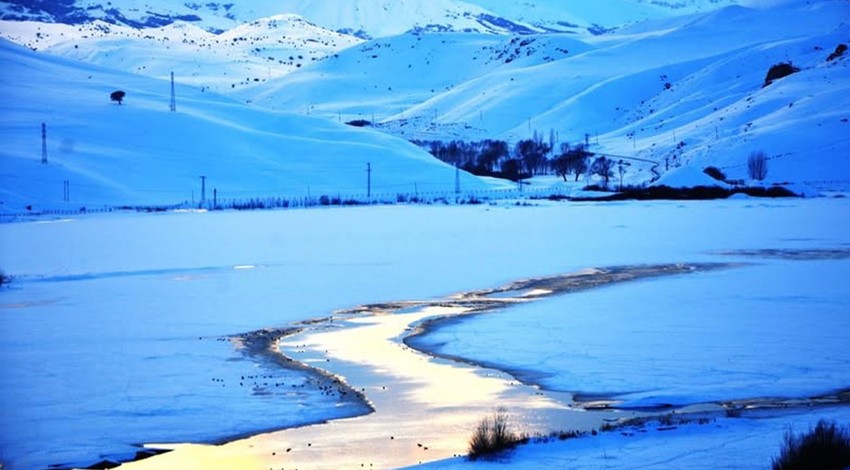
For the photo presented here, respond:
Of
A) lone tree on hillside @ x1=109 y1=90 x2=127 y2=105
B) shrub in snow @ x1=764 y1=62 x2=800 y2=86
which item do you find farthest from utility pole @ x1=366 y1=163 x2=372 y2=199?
shrub in snow @ x1=764 y1=62 x2=800 y2=86

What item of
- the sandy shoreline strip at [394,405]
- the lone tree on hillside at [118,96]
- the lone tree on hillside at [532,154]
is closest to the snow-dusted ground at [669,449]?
the sandy shoreline strip at [394,405]

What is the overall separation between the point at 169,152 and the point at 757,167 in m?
45.4

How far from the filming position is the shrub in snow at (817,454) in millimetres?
11867

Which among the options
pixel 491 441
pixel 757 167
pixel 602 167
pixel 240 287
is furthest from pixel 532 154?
pixel 491 441

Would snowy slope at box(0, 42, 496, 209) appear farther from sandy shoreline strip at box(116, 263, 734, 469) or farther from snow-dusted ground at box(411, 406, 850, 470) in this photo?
snow-dusted ground at box(411, 406, 850, 470)

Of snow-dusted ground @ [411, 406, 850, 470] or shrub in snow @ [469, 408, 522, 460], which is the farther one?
shrub in snow @ [469, 408, 522, 460]

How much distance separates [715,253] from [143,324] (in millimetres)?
20218

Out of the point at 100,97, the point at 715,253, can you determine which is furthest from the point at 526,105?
the point at 715,253

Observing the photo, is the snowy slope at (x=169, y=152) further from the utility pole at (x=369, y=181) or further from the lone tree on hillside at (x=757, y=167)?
the lone tree on hillside at (x=757, y=167)

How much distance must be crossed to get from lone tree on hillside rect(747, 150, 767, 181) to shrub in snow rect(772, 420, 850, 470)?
264ft

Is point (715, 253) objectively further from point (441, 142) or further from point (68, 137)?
point (441, 142)

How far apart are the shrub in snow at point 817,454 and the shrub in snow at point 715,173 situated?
8097 cm

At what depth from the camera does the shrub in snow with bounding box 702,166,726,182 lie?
9225cm

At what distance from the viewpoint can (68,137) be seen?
99.0 meters
